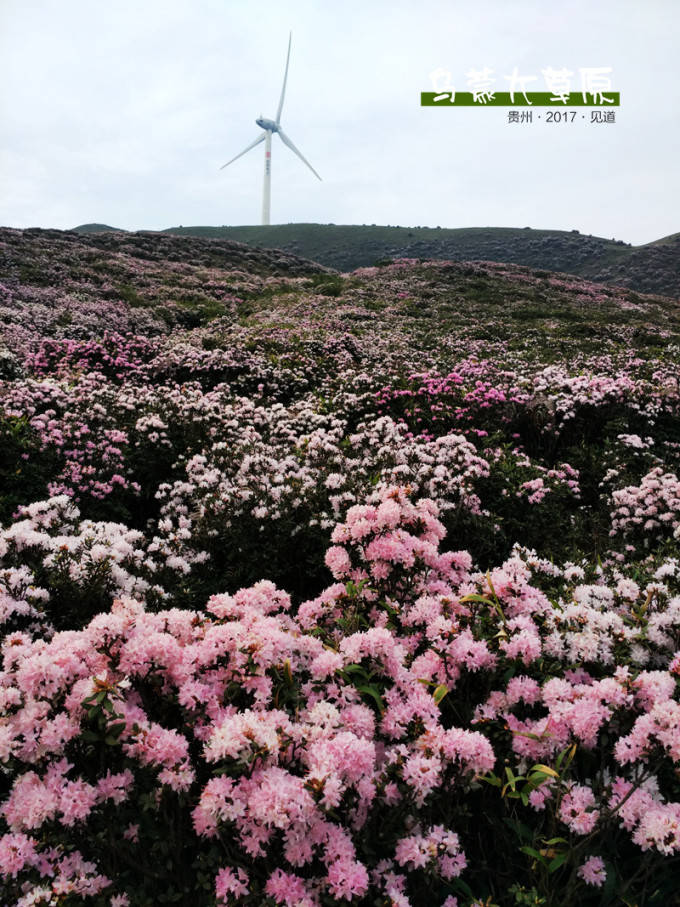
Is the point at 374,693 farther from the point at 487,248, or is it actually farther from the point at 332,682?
the point at 487,248

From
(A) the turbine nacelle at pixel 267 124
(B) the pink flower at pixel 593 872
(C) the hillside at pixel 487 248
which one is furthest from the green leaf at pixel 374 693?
(A) the turbine nacelle at pixel 267 124

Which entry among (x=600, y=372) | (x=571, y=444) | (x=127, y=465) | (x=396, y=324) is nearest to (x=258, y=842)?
(x=127, y=465)

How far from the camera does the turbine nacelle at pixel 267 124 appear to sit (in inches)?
2694

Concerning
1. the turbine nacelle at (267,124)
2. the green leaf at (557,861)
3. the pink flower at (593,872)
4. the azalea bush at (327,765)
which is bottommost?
the pink flower at (593,872)

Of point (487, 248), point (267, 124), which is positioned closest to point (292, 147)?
point (267, 124)

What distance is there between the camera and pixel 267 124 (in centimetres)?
6912

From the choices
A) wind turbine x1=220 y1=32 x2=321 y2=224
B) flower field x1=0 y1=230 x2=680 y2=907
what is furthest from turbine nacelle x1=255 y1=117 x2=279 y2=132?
flower field x1=0 y1=230 x2=680 y2=907

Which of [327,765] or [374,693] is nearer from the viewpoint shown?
[327,765]

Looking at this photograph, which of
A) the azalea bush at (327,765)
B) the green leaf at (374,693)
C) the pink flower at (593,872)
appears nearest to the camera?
the azalea bush at (327,765)

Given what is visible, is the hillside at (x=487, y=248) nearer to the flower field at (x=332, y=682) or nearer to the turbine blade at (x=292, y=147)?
the turbine blade at (x=292, y=147)

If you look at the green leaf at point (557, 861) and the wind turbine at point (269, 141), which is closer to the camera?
the green leaf at point (557, 861)

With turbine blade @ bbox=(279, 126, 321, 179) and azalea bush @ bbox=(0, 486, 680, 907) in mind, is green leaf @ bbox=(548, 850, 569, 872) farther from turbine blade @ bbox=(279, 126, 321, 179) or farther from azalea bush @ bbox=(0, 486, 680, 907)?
turbine blade @ bbox=(279, 126, 321, 179)

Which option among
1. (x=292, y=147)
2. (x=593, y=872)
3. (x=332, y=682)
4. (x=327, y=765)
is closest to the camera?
(x=327, y=765)

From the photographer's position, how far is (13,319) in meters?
17.2
